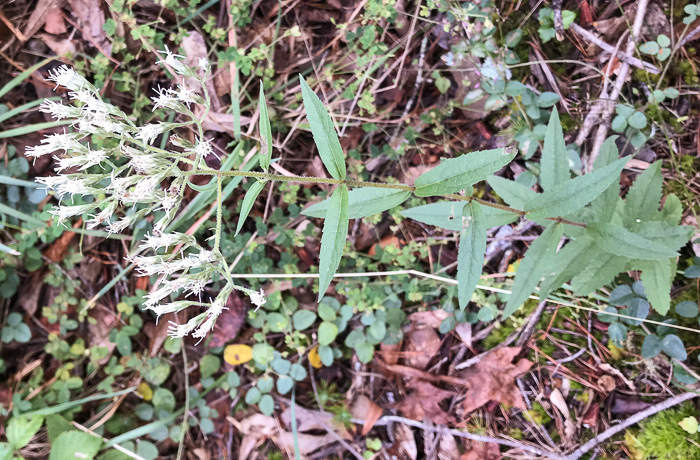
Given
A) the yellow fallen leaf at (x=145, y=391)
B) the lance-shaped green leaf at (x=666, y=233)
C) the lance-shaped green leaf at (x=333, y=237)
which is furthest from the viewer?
the yellow fallen leaf at (x=145, y=391)

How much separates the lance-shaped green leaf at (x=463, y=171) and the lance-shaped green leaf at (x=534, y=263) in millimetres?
631

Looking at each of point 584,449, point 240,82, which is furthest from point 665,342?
point 240,82

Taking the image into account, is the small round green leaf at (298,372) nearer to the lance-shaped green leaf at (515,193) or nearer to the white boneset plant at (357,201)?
the white boneset plant at (357,201)

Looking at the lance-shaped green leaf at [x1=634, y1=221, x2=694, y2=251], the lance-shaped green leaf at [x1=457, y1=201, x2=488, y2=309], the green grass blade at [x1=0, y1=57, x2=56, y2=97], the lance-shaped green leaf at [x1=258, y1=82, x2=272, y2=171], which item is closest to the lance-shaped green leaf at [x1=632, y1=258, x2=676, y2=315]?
the lance-shaped green leaf at [x1=634, y1=221, x2=694, y2=251]

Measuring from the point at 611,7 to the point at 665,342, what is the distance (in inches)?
85.2

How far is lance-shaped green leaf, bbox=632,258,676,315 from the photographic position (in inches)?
106

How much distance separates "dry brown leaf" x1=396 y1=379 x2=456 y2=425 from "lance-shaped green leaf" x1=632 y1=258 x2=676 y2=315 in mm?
1433

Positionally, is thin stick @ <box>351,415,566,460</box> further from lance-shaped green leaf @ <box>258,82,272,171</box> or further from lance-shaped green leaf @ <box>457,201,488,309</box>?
lance-shaped green leaf @ <box>258,82,272,171</box>

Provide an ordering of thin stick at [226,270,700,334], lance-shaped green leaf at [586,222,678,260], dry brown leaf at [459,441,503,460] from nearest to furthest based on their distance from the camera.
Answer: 1. lance-shaped green leaf at [586,222,678,260]
2. thin stick at [226,270,700,334]
3. dry brown leaf at [459,441,503,460]

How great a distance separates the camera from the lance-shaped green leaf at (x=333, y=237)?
1862 millimetres

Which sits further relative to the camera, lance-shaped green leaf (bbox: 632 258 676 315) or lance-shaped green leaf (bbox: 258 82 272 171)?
lance-shaped green leaf (bbox: 632 258 676 315)

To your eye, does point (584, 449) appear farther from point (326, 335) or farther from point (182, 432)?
point (182, 432)

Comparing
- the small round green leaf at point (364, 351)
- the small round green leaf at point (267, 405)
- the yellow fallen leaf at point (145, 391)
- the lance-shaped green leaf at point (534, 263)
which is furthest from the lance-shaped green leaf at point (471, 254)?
the yellow fallen leaf at point (145, 391)

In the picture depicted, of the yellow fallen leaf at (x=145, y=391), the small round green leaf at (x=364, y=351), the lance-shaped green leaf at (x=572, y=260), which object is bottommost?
the yellow fallen leaf at (x=145, y=391)
